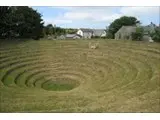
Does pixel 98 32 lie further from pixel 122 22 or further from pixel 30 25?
pixel 30 25

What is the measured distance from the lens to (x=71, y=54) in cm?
1259

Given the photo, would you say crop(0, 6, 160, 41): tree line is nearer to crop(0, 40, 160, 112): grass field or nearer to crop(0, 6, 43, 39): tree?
crop(0, 6, 43, 39): tree

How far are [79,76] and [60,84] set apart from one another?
793 millimetres

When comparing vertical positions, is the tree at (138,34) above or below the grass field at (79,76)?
above

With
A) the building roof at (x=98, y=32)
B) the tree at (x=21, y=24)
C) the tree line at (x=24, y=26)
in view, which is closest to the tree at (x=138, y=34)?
the building roof at (x=98, y=32)

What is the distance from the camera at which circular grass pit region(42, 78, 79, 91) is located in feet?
38.1

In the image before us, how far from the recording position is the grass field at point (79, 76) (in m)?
9.82

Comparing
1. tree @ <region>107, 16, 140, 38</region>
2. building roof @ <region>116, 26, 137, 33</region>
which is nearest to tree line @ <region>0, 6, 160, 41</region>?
tree @ <region>107, 16, 140, 38</region>

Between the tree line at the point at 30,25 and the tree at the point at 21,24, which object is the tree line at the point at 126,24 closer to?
the tree line at the point at 30,25

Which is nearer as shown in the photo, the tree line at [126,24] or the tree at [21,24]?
the tree line at [126,24]

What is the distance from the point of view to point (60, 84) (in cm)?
1188

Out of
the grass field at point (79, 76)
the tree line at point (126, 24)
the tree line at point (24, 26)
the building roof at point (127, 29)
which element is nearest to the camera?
the grass field at point (79, 76)
